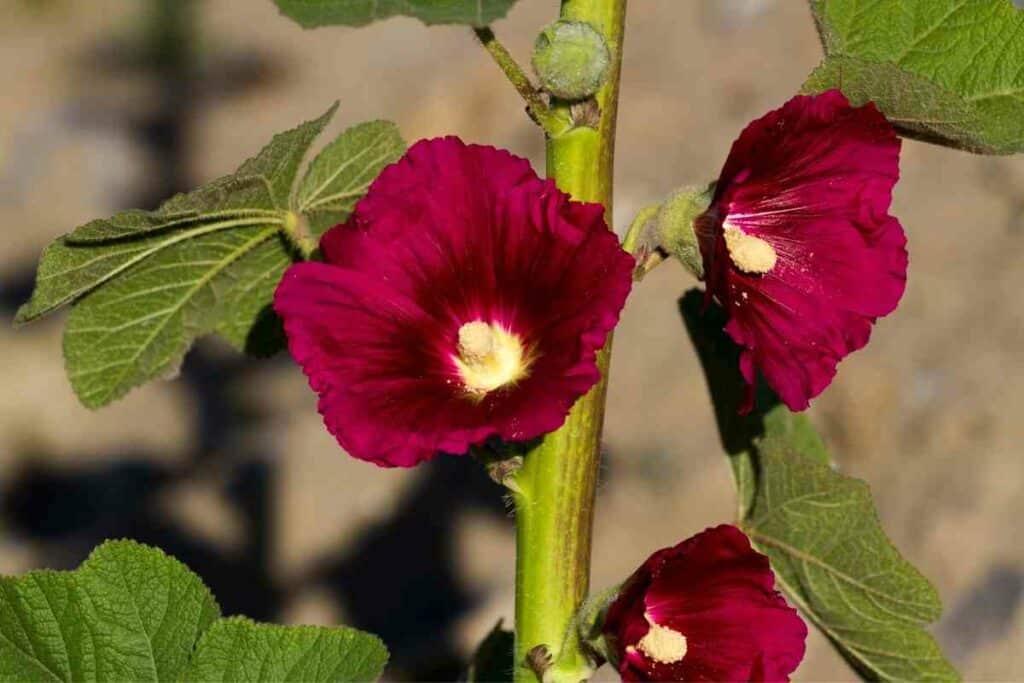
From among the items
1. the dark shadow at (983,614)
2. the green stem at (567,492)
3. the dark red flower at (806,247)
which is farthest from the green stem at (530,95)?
the dark shadow at (983,614)

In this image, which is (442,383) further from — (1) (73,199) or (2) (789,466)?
(1) (73,199)

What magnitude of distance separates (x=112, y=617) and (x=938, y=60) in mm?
833

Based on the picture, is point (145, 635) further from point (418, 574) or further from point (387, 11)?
point (418, 574)

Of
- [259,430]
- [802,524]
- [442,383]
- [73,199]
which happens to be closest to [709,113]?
[259,430]

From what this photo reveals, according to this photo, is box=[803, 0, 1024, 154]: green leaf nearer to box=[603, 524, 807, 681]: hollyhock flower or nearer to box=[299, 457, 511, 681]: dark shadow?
box=[603, 524, 807, 681]: hollyhock flower

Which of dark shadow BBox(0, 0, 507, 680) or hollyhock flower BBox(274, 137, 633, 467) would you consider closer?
hollyhock flower BBox(274, 137, 633, 467)

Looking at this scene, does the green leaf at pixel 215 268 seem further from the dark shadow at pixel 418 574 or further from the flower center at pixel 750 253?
the dark shadow at pixel 418 574

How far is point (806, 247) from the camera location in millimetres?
1212

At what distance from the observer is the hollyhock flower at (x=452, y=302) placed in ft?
3.51

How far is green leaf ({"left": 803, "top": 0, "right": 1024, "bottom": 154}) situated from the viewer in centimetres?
114

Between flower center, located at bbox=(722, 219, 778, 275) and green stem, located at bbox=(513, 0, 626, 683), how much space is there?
0.33ft

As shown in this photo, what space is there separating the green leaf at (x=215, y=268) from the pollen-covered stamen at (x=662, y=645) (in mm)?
507

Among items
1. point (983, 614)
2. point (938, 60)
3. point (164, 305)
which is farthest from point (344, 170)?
point (983, 614)

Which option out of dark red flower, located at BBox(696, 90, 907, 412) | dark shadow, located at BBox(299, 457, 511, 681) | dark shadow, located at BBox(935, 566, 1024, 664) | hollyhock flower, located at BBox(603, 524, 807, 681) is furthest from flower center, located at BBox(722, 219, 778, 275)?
dark shadow, located at BBox(299, 457, 511, 681)
